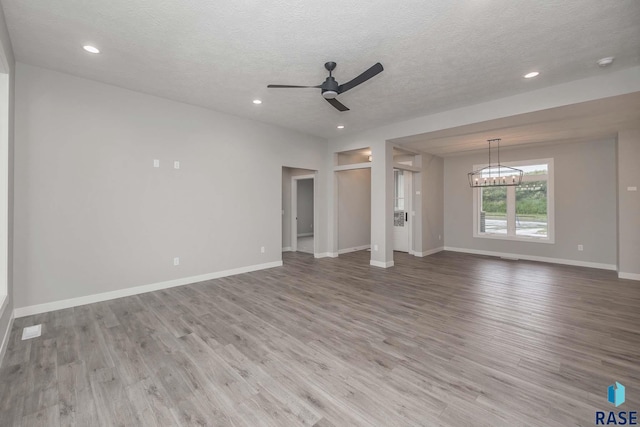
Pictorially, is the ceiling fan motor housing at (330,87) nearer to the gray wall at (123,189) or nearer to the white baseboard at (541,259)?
the gray wall at (123,189)

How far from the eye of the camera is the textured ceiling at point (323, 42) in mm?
2346

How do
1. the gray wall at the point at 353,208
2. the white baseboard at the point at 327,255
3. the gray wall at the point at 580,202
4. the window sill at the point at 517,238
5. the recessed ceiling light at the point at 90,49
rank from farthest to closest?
the gray wall at the point at 353,208
the white baseboard at the point at 327,255
the window sill at the point at 517,238
the gray wall at the point at 580,202
the recessed ceiling light at the point at 90,49

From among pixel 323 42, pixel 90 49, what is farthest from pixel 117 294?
pixel 323 42

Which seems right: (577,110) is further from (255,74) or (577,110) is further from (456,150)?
(255,74)

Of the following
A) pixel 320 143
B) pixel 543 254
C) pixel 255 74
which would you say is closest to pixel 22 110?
pixel 255 74

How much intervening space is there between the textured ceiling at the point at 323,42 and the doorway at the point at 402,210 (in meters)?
3.69

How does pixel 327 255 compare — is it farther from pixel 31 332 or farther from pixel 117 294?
pixel 31 332

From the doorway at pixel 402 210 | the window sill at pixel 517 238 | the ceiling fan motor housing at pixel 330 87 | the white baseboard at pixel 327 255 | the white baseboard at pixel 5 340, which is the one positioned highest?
the ceiling fan motor housing at pixel 330 87

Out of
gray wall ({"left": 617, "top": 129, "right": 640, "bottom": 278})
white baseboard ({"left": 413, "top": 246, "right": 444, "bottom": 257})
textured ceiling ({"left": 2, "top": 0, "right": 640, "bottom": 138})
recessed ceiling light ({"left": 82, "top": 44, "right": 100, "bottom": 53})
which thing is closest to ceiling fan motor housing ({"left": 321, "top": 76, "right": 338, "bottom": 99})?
textured ceiling ({"left": 2, "top": 0, "right": 640, "bottom": 138})

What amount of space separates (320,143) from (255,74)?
3415 mm

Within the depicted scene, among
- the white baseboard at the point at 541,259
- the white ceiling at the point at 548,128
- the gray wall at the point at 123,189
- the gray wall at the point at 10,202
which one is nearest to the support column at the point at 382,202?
the white ceiling at the point at 548,128

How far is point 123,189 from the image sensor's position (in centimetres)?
397

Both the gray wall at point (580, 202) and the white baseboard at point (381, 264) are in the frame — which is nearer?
the gray wall at point (580, 202)

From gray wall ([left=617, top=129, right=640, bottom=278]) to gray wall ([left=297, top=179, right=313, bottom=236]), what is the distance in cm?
801
